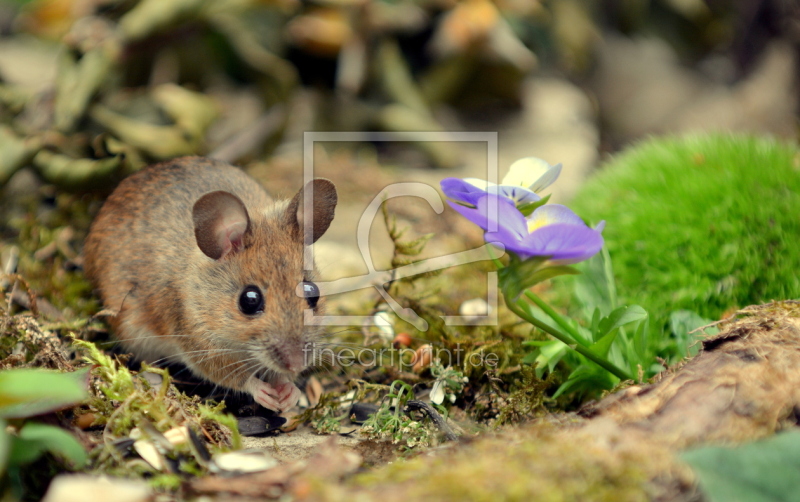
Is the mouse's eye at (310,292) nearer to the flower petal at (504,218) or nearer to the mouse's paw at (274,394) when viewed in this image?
the mouse's paw at (274,394)

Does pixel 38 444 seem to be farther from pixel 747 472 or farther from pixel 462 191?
pixel 747 472

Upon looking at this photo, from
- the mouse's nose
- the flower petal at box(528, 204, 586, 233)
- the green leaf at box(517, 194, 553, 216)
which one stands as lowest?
the mouse's nose

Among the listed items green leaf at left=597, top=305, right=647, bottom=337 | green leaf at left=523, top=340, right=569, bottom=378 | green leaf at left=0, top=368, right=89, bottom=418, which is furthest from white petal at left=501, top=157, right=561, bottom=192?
green leaf at left=0, top=368, right=89, bottom=418

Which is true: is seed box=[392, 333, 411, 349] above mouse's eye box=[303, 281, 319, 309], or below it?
below

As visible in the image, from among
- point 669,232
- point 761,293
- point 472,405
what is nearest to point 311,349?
point 472,405

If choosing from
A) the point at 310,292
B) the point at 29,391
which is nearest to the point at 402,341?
the point at 310,292

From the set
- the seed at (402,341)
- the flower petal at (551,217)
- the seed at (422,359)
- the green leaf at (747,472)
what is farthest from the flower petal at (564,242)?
the seed at (402,341)

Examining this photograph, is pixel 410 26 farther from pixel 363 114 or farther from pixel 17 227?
pixel 17 227

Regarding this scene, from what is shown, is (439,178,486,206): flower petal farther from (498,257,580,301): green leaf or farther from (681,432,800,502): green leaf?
(681,432,800,502): green leaf
